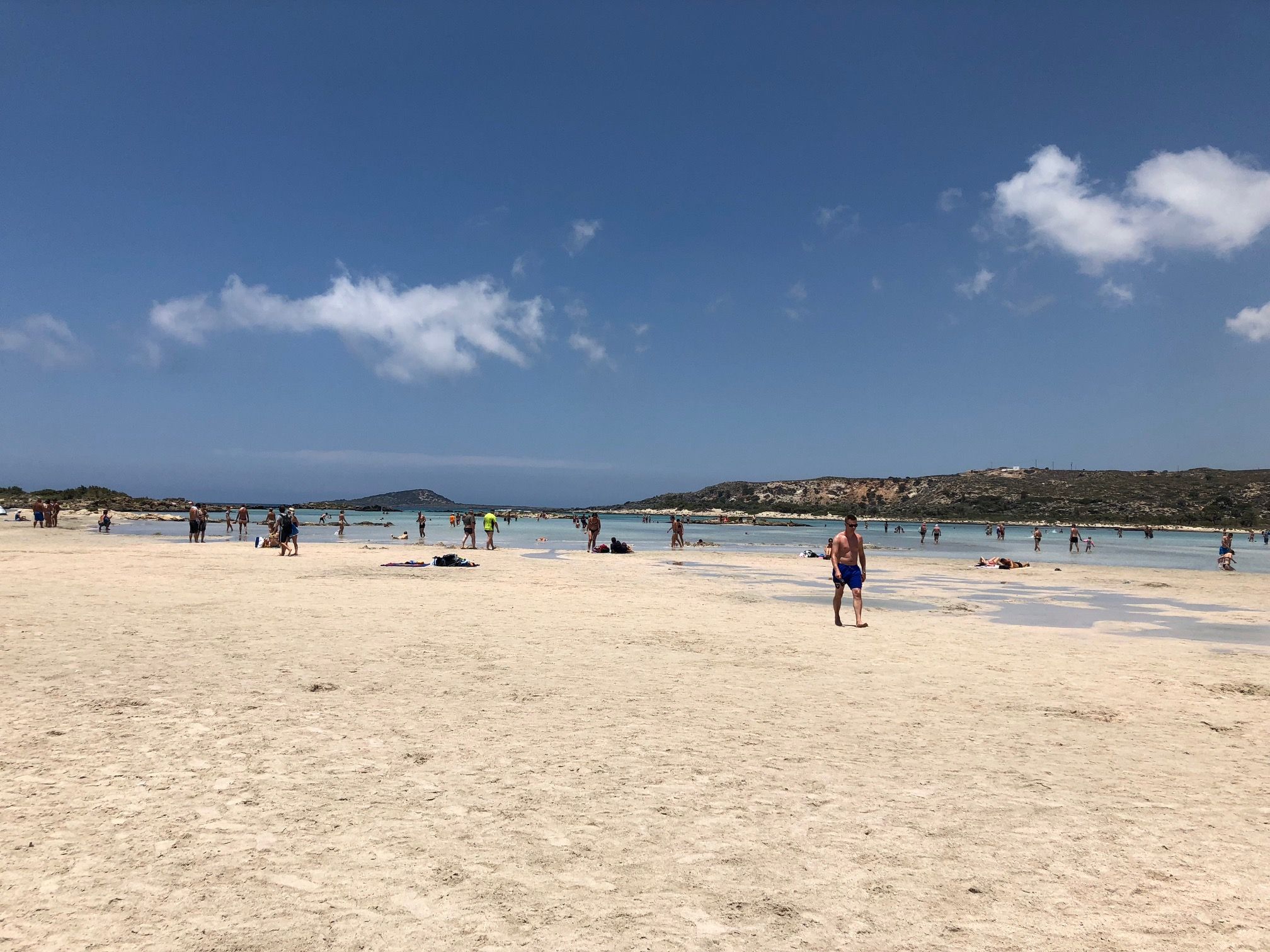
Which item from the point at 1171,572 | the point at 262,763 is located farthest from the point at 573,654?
the point at 1171,572

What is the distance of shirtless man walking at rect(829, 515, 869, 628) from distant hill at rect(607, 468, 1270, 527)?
96143 mm

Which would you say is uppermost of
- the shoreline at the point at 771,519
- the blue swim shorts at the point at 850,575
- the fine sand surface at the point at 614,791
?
the blue swim shorts at the point at 850,575

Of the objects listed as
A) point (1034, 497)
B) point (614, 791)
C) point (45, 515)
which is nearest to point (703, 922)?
point (614, 791)

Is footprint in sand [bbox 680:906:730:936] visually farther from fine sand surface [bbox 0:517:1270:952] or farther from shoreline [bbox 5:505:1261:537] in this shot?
shoreline [bbox 5:505:1261:537]

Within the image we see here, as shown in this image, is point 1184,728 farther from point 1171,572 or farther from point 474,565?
point 1171,572

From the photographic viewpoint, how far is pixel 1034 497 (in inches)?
4764

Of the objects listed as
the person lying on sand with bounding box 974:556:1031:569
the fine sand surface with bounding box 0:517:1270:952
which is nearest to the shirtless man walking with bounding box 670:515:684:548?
the person lying on sand with bounding box 974:556:1031:569

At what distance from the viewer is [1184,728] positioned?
733cm

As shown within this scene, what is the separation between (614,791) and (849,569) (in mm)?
9164

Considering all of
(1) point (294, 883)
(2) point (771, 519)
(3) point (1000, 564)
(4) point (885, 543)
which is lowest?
(2) point (771, 519)

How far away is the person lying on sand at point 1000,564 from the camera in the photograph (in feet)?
92.6

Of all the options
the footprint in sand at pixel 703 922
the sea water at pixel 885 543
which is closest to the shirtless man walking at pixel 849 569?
the footprint in sand at pixel 703 922

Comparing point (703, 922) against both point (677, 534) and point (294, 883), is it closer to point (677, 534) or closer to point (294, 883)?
point (294, 883)

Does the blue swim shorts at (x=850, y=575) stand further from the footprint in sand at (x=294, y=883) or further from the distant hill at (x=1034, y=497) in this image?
the distant hill at (x=1034, y=497)
